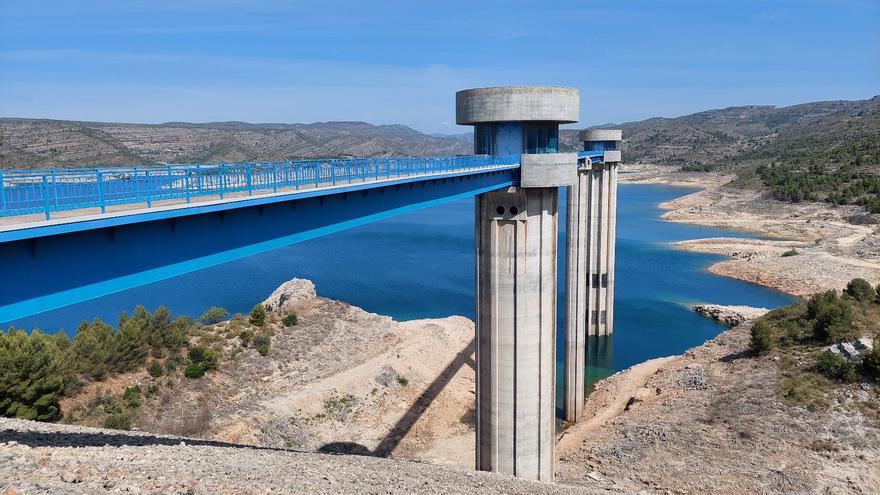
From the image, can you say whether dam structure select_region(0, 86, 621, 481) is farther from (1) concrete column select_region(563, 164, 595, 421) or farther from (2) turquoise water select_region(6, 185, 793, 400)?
(2) turquoise water select_region(6, 185, 793, 400)

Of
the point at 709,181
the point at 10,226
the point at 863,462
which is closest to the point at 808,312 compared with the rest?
the point at 863,462

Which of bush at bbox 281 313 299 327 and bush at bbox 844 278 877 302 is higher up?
bush at bbox 844 278 877 302

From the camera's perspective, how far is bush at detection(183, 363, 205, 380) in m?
24.7

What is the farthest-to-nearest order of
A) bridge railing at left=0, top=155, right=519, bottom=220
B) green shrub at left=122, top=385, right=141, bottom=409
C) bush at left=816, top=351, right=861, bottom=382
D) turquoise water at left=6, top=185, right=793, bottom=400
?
turquoise water at left=6, top=185, right=793, bottom=400, green shrub at left=122, top=385, right=141, bottom=409, bush at left=816, top=351, right=861, bottom=382, bridge railing at left=0, top=155, right=519, bottom=220

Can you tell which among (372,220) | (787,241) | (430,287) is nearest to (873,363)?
(372,220)

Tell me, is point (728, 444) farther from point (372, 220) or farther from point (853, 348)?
point (372, 220)

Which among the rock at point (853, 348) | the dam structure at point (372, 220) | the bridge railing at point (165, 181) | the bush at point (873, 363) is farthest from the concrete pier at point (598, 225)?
the bridge railing at point (165, 181)

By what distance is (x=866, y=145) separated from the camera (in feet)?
351

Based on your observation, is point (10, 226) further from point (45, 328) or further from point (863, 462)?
point (45, 328)

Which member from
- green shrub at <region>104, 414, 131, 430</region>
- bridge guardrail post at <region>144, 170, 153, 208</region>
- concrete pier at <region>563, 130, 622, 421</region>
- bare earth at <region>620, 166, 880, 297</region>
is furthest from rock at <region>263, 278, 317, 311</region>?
bare earth at <region>620, 166, 880, 297</region>

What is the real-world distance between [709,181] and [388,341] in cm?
13588

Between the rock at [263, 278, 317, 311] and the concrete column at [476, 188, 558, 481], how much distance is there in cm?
1789

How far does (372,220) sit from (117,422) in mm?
12384

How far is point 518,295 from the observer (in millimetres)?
18031
